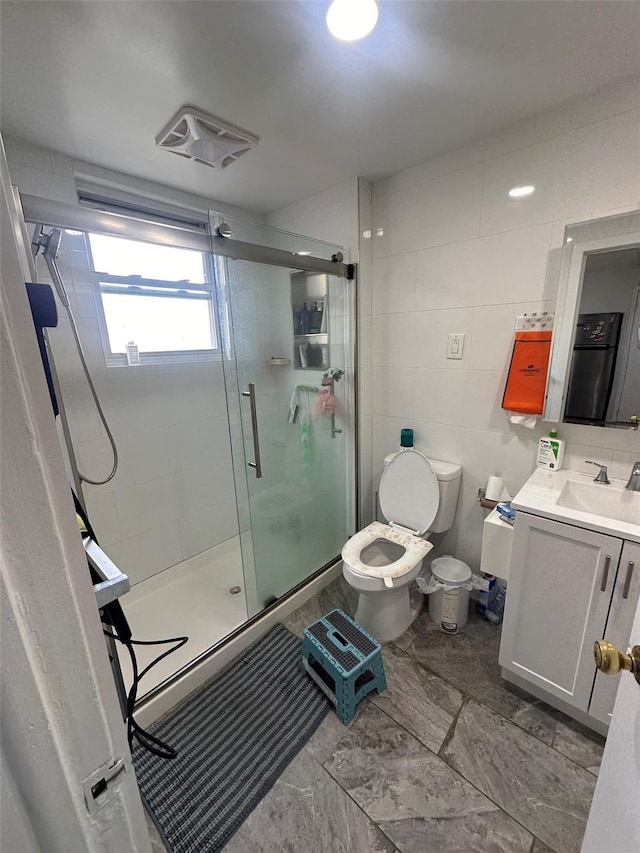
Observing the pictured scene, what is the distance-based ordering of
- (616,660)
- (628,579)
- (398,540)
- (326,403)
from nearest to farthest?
(616,660) < (628,579) < (398,540) < (326,403)

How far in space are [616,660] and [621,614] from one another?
2.59 feet

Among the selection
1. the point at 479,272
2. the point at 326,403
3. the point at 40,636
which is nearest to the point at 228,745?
the point at 40,636

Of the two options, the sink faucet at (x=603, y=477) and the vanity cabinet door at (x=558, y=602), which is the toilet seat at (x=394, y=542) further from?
the sink faucet at (x=603, y=477)

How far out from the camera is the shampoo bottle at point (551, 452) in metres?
1.51

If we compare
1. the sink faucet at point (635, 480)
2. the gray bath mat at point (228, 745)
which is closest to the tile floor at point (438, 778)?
the gray bath mat at point (228, 745)

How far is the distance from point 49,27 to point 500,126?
158 centimetres

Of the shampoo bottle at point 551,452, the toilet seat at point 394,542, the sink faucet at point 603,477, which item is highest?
the shampoo bottle at point 551,452

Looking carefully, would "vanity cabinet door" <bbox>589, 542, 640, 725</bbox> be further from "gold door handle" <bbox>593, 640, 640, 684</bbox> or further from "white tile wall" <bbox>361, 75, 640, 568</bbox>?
"gold door handle" <bbox>593, 640, 640, 684</bbox>

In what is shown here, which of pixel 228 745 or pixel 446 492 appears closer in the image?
pixel 228 745

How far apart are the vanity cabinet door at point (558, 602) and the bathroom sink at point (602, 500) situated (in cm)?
19

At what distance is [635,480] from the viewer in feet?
4.33

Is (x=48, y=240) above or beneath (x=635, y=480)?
above

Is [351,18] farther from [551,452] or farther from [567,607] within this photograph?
[567,607]

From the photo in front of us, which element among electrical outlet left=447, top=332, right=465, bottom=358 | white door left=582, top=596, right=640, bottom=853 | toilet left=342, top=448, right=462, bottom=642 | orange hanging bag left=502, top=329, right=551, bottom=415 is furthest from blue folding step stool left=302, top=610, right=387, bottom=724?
electrical outlet left=447, top=332, right=465, bottom=358
